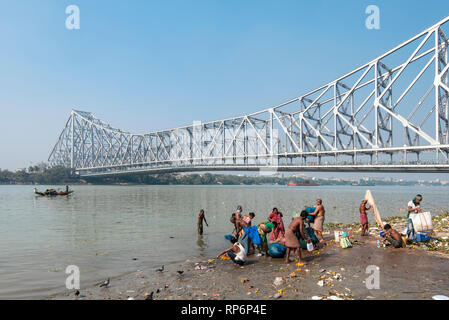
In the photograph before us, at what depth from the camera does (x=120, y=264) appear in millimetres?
9328

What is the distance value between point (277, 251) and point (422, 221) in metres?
4.79

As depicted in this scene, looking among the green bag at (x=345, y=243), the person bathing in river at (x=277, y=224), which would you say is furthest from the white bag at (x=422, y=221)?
the person bathing in river at (x=277, y=224)

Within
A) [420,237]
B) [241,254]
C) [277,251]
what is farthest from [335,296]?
[420,237]

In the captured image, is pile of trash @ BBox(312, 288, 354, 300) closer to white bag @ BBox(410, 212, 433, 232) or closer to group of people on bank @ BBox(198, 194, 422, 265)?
Result: group of people on bank @ BBox(198, 194, 422, 265)

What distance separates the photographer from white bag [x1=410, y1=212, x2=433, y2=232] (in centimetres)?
1003

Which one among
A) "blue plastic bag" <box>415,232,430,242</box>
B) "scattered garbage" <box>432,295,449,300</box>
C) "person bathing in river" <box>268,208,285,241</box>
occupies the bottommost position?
"scattered garbage" <box>432,295,449,300</box>

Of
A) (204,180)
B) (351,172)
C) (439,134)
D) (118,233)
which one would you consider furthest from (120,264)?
(204,180)

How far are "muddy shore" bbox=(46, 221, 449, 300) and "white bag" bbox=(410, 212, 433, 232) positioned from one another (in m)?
0.84

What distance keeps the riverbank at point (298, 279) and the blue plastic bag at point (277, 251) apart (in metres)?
0.24

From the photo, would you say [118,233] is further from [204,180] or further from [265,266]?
[204,180]

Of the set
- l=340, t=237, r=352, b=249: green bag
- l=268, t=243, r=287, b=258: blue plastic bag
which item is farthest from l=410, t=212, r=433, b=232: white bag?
l=268, t=243, r=287, b=258: blue plastic bag

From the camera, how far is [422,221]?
33.0ft

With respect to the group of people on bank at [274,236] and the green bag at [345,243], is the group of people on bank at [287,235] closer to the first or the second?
the group of people on bank at [274,236]
